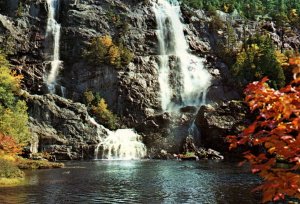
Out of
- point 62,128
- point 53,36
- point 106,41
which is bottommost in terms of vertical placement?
point 62,128

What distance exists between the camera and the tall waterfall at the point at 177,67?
291ft

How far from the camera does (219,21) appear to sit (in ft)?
350

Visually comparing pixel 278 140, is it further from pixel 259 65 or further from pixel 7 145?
pixel 259 65

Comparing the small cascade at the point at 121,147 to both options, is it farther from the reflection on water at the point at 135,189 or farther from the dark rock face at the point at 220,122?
the reflection on water at the point at 135,189

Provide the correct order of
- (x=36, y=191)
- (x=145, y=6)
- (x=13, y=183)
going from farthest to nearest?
(x=145, y=6) < (x=13, y=183) < (x=36, y=191)

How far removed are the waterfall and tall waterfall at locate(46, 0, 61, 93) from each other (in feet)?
56.0

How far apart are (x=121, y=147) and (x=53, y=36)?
120 ft

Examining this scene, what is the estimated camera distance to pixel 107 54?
9062 cm

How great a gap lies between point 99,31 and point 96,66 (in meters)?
11.9

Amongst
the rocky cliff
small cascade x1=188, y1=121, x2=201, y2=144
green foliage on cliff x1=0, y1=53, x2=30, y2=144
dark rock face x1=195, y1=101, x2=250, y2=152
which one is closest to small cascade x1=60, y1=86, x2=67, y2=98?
the rocky cliff

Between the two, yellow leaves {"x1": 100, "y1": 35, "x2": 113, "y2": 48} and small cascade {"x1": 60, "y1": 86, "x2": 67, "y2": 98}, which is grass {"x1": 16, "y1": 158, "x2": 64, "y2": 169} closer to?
small cascade {"x1": 60, "y1": 86, "x2": 67, "y2": 98}

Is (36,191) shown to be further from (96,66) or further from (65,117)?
(96,66)

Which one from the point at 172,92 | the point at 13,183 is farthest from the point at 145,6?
the point at 13,183

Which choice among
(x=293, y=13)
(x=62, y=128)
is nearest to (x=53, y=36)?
(x=62, y=128)
